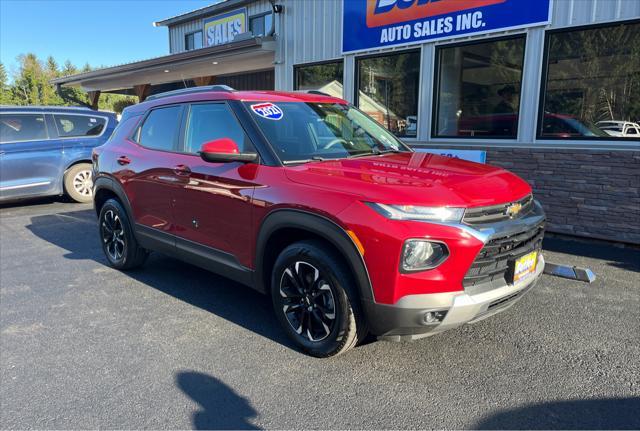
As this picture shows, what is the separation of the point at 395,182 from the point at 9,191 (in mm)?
8374

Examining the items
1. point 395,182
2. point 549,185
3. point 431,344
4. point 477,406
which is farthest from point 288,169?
point 549,185

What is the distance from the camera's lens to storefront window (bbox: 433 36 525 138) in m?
6.91

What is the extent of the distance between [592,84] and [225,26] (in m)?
12.7

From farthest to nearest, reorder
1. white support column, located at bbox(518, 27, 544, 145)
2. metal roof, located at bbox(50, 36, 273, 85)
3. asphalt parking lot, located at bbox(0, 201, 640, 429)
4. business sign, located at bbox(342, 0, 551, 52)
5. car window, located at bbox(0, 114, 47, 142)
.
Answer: metal roof, located at bbox(50, 36, 273, 85)
car window, located at bbox(0, 114, 47, 142)
business sign, located at bbox(342, 0, 551, 52)
white support column, located at bbox(518, 27, 544, 145)
asphalt parking lot, located at bbox(0, 201, 640, 429)

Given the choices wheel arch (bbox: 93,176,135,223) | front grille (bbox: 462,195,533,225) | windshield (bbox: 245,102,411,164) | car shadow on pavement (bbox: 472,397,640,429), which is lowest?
car shadow on pavement (bbox: 472,397,640,429)

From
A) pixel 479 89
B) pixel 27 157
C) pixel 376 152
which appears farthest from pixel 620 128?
pixel 27 157

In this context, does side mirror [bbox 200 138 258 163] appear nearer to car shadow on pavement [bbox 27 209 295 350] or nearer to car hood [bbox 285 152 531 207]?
car hood [bbox 285 152 531 207]

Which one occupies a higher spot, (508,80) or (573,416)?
(508,80)

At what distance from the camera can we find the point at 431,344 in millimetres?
3375

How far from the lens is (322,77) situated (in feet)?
32.5

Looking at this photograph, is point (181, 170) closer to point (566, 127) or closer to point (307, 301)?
point (307, 301)

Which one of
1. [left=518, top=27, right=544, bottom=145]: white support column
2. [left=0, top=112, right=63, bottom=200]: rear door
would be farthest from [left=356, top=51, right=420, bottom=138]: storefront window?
[left=0, top=112, right=63, bottom=200]: rear door

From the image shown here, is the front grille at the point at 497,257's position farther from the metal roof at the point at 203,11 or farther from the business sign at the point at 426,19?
the metal roof at the point at 203,11

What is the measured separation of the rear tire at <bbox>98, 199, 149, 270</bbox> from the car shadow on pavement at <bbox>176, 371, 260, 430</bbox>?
2286 millimetres
